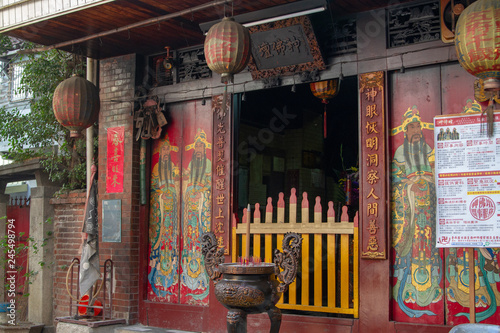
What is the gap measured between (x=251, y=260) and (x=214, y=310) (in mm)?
1612

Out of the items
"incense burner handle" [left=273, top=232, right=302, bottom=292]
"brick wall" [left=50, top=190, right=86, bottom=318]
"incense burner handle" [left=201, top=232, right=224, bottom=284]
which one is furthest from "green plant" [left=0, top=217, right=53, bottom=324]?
"incense burner handle" [left=273, top=232, right=302, bottom=292]

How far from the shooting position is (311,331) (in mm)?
6402

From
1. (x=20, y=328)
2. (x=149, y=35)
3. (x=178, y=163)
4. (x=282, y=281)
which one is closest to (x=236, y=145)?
(x=178, y=163)

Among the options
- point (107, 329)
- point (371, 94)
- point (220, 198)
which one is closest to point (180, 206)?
point (220, 198)

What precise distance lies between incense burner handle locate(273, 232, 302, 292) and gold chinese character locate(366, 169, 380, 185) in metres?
1.10

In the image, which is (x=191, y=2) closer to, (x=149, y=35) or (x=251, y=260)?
(x=149, y=35)

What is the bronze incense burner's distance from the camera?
17.3 ft

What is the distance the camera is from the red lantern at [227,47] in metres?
5.76

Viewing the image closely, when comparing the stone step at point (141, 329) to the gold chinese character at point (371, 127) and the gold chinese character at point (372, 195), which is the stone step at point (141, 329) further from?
the gold chinese character at point (371, 127)

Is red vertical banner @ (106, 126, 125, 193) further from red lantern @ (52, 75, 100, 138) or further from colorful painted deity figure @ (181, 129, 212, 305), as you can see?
colorful painted deity figure @ (181, 129, 212, 305)

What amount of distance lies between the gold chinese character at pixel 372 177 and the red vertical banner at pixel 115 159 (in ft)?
12.1

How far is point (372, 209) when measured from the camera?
617 centimetres

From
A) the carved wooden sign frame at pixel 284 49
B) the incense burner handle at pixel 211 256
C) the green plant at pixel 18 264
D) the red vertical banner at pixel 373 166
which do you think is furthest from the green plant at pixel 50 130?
the red vertical banner at pixel 373 166

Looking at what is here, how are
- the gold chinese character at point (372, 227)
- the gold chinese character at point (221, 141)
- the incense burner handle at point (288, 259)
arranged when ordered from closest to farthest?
the incense burner handle at point (288, 259) < the gold chinese character at point (372, 227) < the gold chinese character at point (221, 141)
